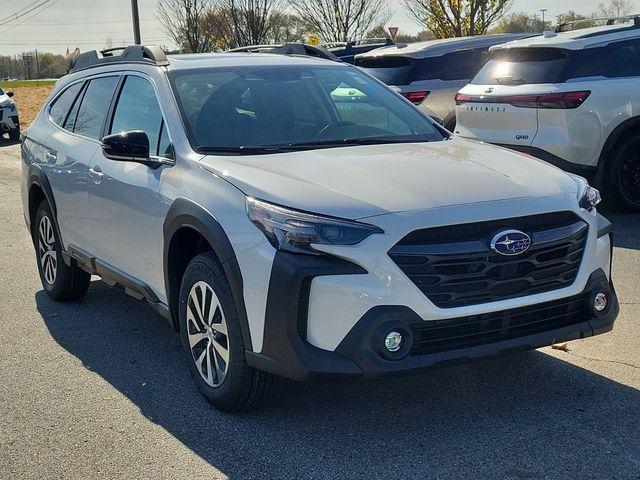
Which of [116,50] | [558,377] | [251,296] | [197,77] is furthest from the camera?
[116,50]

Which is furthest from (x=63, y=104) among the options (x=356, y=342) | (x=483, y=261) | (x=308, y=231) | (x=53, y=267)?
(x=483, y=261)

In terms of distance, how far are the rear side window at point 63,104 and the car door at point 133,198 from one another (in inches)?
38.0

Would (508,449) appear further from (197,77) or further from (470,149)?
(197,77)

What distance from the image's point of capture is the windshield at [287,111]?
4773mm

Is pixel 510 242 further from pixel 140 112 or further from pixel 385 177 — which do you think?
pixel 140 112

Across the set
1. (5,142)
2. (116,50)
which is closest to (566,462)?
(116,50)

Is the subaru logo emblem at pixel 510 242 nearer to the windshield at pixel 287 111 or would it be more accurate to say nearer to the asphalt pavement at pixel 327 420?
the asphalt pavement at pixel 327 420

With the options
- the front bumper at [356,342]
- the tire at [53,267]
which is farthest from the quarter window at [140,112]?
the front bumper at [356,342]

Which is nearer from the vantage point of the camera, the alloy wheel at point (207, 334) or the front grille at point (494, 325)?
the front grille at point (494, 325)

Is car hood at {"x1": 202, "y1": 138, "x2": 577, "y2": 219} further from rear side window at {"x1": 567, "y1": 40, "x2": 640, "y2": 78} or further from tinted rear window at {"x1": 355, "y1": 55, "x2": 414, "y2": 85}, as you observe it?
tinted rear window at {"x1": 355, "y1": 55, "x2": 414, "y2": 85}

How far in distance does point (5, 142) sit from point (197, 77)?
17724mm

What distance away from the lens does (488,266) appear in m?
3.74

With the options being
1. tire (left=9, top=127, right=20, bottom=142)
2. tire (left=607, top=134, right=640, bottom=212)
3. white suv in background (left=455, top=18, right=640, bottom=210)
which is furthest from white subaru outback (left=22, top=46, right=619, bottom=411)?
tire (left=9, top=127, right=20, bottom=142)

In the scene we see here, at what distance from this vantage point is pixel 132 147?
4.81m
